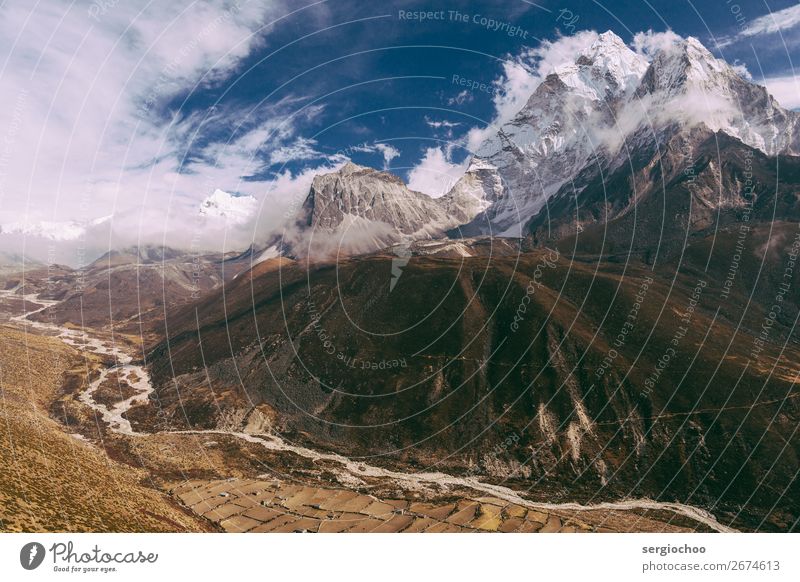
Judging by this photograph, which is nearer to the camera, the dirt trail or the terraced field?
the terraced field

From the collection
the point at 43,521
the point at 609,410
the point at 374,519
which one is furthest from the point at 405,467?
the point at 43,521

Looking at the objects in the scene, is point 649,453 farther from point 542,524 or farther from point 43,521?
point 43,521
